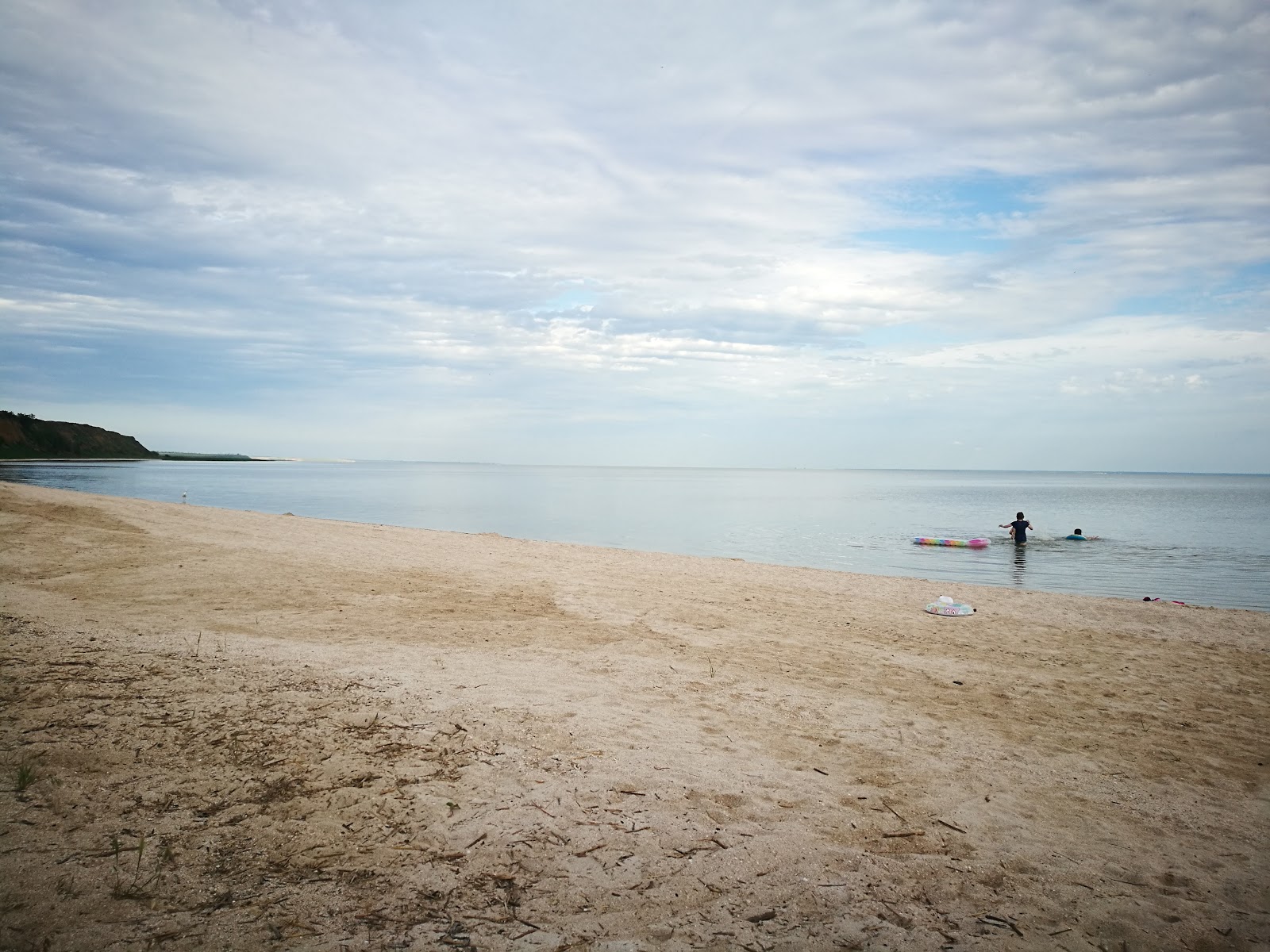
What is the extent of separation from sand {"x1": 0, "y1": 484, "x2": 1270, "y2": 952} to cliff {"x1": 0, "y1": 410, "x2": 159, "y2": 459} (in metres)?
111

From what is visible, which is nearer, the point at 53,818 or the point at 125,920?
the point at 125,920

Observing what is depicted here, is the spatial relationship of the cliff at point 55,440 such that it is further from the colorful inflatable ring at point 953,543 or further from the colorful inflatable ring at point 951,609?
the colorful inflatable ring at point 951,609

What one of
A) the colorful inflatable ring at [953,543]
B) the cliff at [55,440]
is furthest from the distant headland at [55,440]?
the colorful inflatable ring at [953,543]

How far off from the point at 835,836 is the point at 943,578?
19.1 meters

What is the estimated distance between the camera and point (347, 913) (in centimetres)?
334

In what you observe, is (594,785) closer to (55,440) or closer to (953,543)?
(953,543)

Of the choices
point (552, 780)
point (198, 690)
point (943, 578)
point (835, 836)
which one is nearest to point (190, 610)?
point (198, 690)

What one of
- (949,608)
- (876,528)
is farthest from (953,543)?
(949,608)

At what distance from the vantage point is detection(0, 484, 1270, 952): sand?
3.45m

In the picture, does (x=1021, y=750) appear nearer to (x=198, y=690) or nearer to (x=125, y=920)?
(x=125, y=920)

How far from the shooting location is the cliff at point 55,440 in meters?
94.5

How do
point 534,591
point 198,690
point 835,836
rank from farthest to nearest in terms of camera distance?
point 534,591
point 198,690
point 835,836

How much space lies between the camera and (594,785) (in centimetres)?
485

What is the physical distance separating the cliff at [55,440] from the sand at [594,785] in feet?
366
